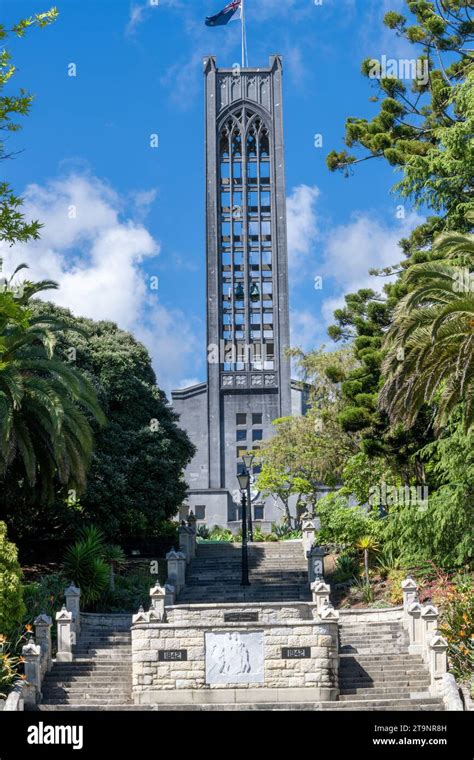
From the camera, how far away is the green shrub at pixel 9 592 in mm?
22872

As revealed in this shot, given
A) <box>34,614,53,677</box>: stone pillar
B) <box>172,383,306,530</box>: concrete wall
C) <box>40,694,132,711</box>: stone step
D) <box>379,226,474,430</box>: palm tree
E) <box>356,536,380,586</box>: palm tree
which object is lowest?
<box>40,694,132,711</box>: stone step

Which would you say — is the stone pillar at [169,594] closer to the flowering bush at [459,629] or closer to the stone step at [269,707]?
the flowering bush at [459,629]

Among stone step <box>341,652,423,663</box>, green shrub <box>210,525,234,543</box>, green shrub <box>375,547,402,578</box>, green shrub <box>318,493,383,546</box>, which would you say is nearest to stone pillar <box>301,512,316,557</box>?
green shrub <box>318,493,383,546</box>

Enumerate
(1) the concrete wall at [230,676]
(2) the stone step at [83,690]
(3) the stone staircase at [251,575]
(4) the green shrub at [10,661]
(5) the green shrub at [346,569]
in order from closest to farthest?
(4) the green shrub at [10,661], (1) the concrete wall at [230,676], (2) the stone step at [83,690], (3) the stone staircase at [251,575], (5) the green shrub at [346,569]

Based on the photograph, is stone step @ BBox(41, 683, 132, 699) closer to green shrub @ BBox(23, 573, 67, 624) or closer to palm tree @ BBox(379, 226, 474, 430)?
green shrub @ BBox(23, 573, 67, 624)

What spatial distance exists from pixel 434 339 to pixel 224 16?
40.0m

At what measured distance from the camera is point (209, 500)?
61.0 metres

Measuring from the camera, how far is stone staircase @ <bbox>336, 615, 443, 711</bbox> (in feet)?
68.0

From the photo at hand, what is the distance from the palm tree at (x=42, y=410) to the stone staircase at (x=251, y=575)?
5.44 meters

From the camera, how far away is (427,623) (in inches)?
917

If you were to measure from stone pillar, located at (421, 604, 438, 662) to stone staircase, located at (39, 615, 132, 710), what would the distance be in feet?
20.4

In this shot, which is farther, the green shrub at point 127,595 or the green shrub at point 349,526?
the green shrub at point 349,526

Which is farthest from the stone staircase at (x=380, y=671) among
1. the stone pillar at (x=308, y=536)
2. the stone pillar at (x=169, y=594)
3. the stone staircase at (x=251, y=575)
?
the stone pillar at (x=308, y=536)
